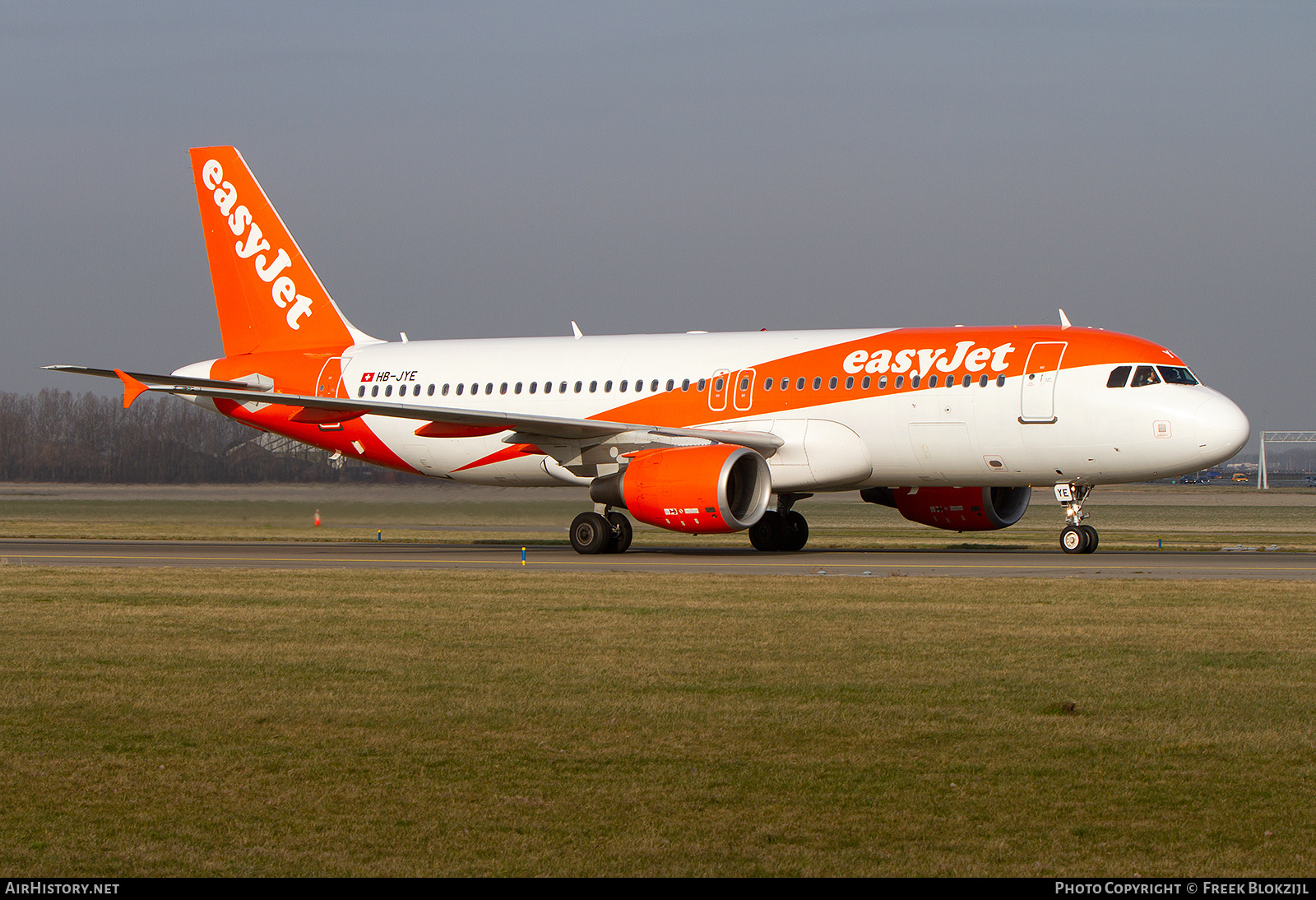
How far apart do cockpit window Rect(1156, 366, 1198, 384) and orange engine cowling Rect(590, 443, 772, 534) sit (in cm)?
653

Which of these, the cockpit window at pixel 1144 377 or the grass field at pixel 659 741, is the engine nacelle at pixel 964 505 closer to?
the cockpit window at pixel 1144 377

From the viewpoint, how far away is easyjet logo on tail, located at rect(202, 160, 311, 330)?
30750 mm

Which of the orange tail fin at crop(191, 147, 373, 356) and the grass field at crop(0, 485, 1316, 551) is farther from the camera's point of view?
the orange tail fin at crop(191, 147, 373, 356)

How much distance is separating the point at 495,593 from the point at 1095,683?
27.2ft

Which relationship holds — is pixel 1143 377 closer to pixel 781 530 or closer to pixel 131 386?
pixel 781 530

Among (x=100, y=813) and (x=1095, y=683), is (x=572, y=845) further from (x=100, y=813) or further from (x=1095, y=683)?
(x=1095, y=683)

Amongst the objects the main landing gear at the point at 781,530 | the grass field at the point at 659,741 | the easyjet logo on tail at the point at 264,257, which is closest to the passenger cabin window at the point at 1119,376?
the main landing gear at the point at 781,530

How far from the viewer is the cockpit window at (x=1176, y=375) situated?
883 inches

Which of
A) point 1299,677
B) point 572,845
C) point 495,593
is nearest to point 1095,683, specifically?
point 1299,677

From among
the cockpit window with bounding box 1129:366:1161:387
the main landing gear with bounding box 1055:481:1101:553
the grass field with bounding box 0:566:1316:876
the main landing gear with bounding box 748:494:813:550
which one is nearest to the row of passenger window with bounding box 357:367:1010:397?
the cockpit window with bounding box 1129:366:1161:387

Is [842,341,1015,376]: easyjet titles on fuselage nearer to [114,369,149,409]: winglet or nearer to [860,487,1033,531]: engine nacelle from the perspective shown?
[860,487,1033,531]: engine nacelle

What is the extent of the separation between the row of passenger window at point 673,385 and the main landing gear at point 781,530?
2.64 m

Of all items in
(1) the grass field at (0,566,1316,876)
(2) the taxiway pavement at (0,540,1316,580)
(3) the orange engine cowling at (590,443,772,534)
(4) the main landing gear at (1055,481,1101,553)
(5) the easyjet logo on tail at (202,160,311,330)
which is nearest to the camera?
(1) the grass field at (0,566,1316,876)

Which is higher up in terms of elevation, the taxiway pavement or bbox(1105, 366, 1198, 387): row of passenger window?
bbox(1105, 366, 1198, 387): row of passenger window
